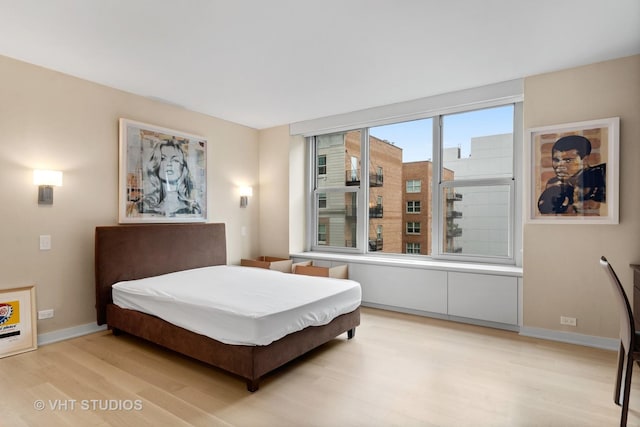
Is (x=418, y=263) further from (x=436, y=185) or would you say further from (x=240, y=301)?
(x=240, y=301)

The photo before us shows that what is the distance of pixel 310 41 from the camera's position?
2811 millimetres

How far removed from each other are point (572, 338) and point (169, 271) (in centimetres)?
422

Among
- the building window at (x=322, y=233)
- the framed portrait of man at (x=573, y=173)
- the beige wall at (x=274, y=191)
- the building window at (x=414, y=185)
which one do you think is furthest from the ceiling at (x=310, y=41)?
the building window at (x=322, y=233)

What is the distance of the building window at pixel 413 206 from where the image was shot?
4.67m

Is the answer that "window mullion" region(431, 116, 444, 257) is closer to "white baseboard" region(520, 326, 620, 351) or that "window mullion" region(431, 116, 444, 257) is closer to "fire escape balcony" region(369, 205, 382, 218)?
"fire escape balcony" region(369, 205, 382, 218)

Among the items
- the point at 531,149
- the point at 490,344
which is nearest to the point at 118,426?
the point at 490,344

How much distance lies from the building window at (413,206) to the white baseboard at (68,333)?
382 centimetres

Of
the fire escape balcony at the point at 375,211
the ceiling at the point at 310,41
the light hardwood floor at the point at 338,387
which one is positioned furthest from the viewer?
the fire escape balcony at the point at 375,211

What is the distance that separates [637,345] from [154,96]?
4.76 metres

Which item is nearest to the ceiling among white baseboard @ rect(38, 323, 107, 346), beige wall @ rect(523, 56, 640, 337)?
beige wall @ rect(523, 56, 640, 337)

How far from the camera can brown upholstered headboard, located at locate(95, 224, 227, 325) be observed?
137 inches

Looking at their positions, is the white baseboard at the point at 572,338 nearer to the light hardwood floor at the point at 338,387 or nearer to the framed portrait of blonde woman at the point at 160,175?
the light hardwood floor at the point at 338,387

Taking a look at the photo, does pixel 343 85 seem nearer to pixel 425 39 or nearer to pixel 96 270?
pixel 425 39

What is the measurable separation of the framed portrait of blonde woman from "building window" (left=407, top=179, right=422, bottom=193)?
8.97ft
